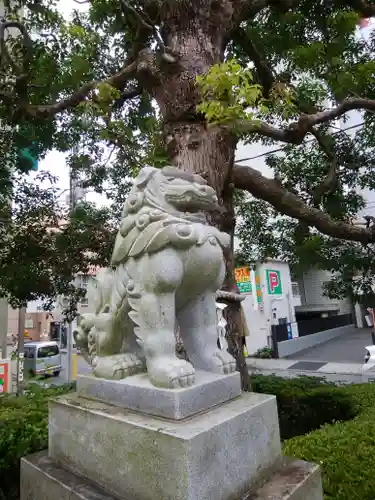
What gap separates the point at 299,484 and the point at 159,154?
272 cm

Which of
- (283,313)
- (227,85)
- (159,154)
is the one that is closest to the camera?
(227,85)

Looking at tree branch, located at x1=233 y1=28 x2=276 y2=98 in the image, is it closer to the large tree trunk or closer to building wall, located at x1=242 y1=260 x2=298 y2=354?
the large tree trunk

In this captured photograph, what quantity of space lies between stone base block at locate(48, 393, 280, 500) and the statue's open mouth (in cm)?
97

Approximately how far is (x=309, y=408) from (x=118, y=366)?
3.32 m

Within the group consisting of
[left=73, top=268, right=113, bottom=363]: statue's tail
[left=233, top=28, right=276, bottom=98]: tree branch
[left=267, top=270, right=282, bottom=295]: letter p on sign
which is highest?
[left=233, top=28, right=276, bottom=98]: tree branch

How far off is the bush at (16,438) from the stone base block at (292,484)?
5.86ft

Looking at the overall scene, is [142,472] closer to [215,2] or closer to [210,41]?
[210,41]

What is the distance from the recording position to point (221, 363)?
1.77 meters

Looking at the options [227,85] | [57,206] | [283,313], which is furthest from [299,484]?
[283,313]

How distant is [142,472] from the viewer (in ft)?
4.55

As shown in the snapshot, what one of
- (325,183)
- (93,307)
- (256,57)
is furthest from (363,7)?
(93,307)

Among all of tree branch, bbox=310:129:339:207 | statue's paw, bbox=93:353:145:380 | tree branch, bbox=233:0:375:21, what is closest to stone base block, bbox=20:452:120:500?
statue's paw, bbox=93:353:145:380

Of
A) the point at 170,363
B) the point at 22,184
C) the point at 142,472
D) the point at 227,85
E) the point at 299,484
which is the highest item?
the point at 22,184

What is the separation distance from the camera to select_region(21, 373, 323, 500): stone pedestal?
1.30 m
